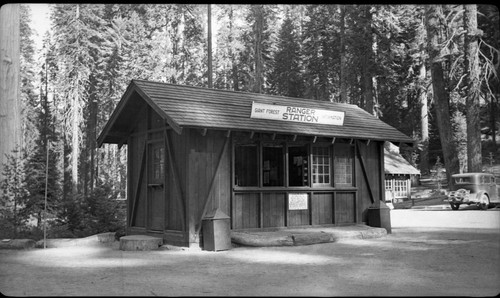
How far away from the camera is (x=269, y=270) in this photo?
8984mm

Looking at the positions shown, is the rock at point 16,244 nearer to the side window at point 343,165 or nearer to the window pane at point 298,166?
the window pane at point 298,166

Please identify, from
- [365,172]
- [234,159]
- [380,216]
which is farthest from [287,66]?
[234,159]

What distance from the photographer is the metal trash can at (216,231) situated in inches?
476

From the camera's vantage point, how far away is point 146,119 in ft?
47.8

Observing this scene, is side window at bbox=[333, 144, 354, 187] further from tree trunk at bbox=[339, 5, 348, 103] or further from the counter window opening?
tree trunk at bbox=[339, 5, 348, 103]

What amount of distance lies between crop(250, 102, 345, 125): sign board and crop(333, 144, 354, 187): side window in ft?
2.82

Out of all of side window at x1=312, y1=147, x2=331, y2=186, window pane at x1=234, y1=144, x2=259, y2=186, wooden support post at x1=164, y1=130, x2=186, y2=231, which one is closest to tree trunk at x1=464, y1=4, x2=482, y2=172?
side window at x1=312, y1=147, x2=331, y2=186

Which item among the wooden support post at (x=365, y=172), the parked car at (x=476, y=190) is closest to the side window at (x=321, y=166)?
the wooden support post at (x=365, y=172)

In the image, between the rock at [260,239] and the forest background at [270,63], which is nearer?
the rock at [260,239]

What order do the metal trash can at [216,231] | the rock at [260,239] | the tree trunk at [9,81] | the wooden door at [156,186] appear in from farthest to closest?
the tree trunk at [9,81], the wooden door at [156,186], the rock at [260,239], the metal trash can at [216,231]

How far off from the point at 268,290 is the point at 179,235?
20.0 feet

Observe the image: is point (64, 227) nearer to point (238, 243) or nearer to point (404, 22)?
point (238, 243)

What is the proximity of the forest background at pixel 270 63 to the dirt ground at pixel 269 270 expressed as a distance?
64.5 feet

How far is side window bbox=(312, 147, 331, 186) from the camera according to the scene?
15.2 metres
